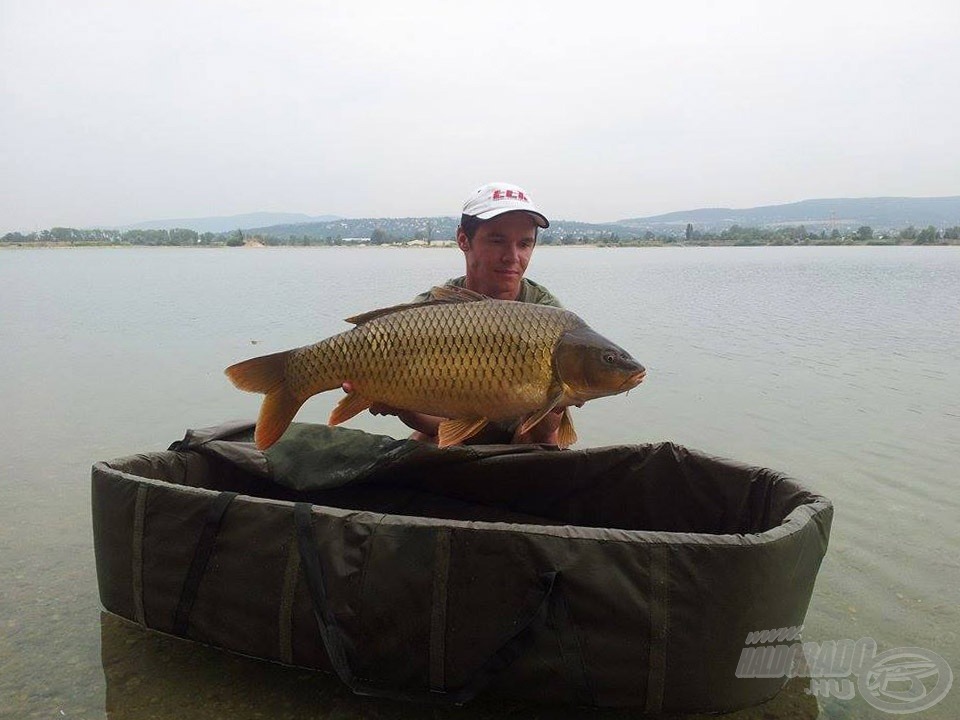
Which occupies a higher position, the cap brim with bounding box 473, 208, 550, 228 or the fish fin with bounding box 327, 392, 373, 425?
the cap brim with bounding box 473, 208, 550, 228

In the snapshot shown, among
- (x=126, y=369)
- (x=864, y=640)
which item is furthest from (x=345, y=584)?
(x=126, y=369)

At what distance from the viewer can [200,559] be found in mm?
1765

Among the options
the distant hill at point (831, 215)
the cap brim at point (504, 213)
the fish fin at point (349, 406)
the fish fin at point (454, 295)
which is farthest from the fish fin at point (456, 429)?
the distant hill at point (831, 215)

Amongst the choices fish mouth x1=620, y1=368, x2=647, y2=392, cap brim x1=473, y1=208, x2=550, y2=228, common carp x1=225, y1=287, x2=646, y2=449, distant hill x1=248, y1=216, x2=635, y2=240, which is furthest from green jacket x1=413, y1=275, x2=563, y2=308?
distant hill x1=248, y1=216, x2=635, y2=240

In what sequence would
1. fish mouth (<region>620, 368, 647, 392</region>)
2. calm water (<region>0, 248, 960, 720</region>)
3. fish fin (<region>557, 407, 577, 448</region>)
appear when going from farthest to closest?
1. fish fin (<region>557, 407, 577, 448</region>)
2. fish mouth (<region>620, 368, 647, 392</region>)
3. calm water (<region>0, 248, 960, 720</region>)

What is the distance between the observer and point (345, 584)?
1.64 metres

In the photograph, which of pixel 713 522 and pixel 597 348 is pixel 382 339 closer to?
pixel 597 348

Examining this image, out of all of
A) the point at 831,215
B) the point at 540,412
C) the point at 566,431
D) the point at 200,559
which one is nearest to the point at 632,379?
the point at 540,412

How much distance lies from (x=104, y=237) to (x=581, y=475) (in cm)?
6968

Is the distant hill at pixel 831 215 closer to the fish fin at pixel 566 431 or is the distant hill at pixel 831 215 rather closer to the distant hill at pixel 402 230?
the distant hill at pixel 402 230

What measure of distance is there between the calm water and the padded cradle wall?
155 mm

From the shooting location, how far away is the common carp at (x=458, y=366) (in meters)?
2.10

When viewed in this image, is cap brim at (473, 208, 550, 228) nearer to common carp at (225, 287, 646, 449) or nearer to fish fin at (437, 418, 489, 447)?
common carp at (225, 287, 646, 449)

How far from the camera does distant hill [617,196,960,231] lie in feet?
321
